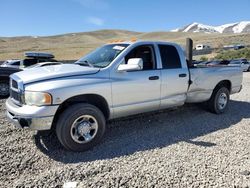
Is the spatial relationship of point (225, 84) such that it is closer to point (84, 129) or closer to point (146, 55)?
point (146, 55)

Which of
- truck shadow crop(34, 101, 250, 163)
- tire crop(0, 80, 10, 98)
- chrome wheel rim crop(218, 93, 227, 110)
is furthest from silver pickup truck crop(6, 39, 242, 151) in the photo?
tire crop(0, 80, 10, 98)

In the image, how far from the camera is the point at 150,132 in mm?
5297

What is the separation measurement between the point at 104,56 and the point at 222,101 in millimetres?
3593

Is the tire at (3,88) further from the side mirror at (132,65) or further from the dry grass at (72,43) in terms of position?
the dry grass at (72,43)

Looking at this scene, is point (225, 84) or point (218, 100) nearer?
point (218, 100)

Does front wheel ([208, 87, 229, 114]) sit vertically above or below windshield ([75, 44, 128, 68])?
below

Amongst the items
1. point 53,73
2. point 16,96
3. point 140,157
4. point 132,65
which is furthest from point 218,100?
point 16,96

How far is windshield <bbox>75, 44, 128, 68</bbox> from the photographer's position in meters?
4.90

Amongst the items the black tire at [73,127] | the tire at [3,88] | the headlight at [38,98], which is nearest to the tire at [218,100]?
the black tire at [73,127]

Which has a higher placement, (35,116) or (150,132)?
(35,116)

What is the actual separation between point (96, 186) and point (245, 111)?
5334mm

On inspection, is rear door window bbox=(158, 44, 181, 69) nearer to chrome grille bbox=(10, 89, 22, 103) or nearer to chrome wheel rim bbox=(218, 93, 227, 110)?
chrome wheel rim bbox=(218, 93, 227, 110)

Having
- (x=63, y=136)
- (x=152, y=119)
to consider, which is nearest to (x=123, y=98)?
(x=63, y=136)

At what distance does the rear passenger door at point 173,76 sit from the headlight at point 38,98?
2353mm
